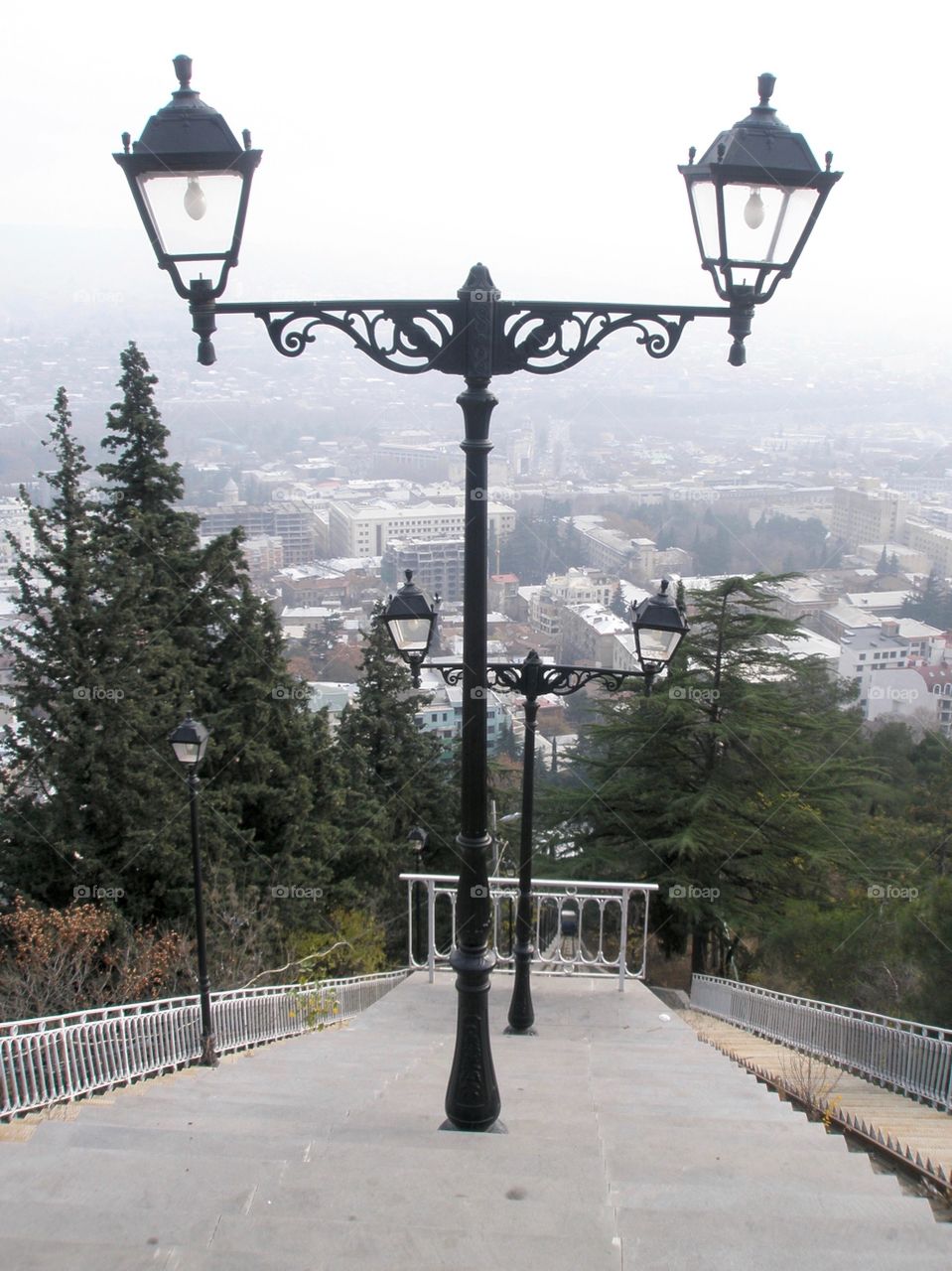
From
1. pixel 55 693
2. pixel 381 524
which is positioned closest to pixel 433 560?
pixel 381 524

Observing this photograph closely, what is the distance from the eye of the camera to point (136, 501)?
750 inches

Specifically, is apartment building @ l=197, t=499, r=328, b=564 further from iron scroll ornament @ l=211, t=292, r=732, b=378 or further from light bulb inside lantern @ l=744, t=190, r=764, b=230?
light bulb inside lantern @ l=744, t=190, r=764, b=230

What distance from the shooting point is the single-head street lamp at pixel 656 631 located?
211 inches

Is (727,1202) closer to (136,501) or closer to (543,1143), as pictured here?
(543,1143)

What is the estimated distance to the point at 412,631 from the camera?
4.82 meters

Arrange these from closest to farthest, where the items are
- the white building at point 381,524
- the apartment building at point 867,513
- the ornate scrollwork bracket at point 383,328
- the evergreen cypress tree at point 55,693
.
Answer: the ornate scrollwork bracket at point 383,328
the evergreen cypress tree at point 55,693
the white building at point 381,524
the apartment building at point 867,513

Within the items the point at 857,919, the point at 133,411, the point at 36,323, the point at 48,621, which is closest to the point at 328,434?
the point at 36,323

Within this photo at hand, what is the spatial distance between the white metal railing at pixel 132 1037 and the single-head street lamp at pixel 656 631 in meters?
3.76

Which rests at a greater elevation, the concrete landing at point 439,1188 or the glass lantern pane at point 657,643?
the glass lantern pane at point 657,643

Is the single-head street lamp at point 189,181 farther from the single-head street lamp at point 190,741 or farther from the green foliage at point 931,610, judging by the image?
the green foliage at point 931,610

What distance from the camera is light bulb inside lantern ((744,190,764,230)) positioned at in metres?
2.98

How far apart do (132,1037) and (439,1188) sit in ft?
13.2

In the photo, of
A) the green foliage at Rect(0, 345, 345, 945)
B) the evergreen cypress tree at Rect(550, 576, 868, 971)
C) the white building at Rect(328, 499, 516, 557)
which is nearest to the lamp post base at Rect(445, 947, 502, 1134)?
the green foliage at Rect(0, 345, 345, 945)

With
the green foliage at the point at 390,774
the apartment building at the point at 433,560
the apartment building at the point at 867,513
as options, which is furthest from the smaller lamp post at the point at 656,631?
the apartment building at the point at 867,513
